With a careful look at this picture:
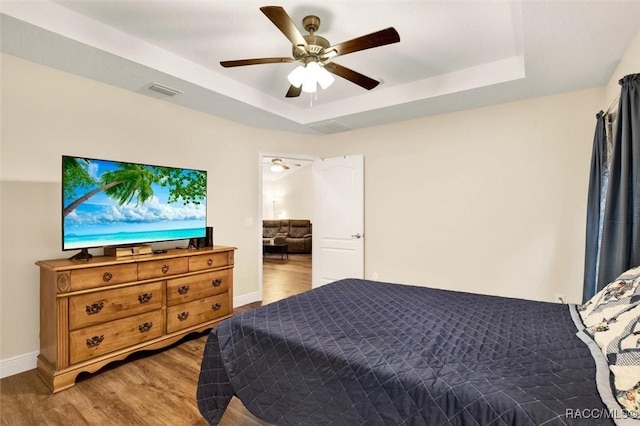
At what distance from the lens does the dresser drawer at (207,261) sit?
3084 mm

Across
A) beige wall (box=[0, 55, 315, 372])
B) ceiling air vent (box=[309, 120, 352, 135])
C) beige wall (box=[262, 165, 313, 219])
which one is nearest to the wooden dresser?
beige wall (box=[0, 55, 315, 372])

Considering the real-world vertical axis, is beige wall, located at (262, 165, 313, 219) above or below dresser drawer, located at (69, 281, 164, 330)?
above

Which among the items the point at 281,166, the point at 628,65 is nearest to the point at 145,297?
the point at 628,65

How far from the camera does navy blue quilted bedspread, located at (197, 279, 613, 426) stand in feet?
3.48

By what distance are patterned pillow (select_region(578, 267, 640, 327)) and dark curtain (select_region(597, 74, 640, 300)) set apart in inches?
21.2

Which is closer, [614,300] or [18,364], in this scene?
[614,300]

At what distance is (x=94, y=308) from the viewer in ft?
7.84

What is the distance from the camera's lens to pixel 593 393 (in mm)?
1017

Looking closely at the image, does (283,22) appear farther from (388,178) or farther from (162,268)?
(388,178)

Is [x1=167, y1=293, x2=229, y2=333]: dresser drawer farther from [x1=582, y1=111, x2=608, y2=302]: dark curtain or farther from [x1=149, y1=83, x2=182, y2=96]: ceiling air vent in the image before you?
[x1=582, y1=111, x2=608, y2=302]: dark curtain

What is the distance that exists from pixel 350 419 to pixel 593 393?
83 centimetres

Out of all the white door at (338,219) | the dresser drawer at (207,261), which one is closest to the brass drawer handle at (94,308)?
the dresser drawer at (207,261)

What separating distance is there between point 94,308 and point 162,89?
2.04 meters

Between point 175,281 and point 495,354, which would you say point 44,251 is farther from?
point 495,354
